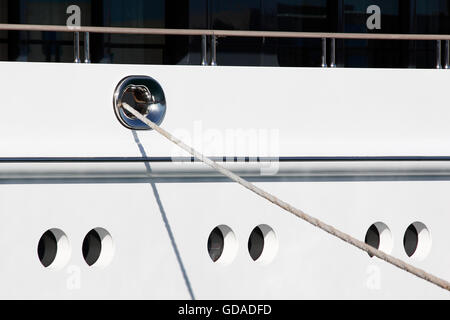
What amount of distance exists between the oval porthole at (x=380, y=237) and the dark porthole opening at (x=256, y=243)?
0.62 m

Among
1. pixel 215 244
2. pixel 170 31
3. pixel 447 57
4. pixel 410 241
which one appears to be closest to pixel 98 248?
pixel 215 244

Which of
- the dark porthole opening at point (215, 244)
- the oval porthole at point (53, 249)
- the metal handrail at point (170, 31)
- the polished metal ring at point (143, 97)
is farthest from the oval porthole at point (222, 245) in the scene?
the metal handrail at point (170, 31)

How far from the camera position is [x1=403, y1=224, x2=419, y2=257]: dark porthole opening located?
5.70 meters

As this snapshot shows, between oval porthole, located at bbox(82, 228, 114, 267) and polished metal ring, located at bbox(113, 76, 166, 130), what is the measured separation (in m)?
0.57

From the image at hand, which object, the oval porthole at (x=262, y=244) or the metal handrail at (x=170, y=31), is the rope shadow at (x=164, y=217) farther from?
the metal handrail at (x=170, y=31)

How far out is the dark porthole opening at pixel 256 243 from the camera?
5418 mm

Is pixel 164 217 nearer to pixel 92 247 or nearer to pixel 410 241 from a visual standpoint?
pixel 92 247

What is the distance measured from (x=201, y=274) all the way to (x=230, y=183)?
19.8 inches

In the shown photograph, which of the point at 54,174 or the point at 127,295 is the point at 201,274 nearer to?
the point at 127,295

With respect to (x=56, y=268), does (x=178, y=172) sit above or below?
above

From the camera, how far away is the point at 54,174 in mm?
5020
